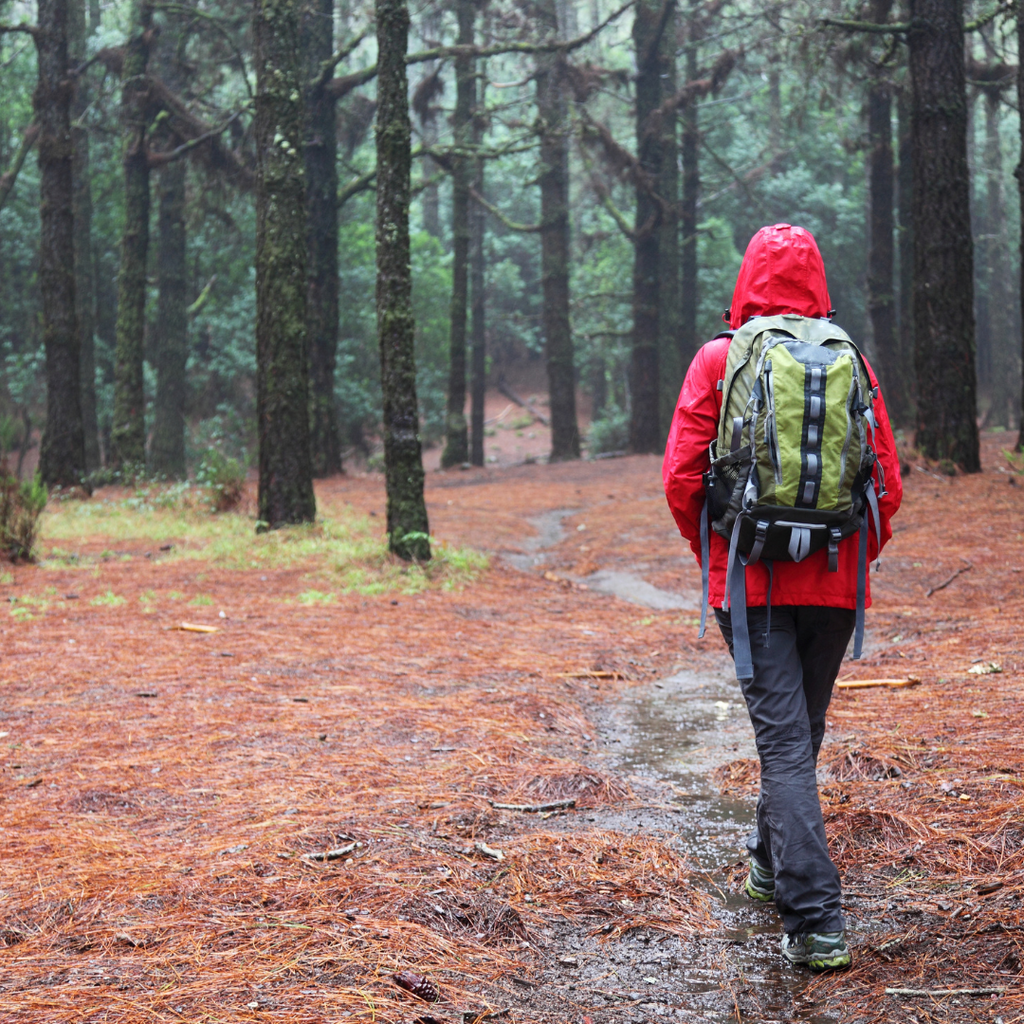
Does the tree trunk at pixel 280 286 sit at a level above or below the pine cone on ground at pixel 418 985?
above

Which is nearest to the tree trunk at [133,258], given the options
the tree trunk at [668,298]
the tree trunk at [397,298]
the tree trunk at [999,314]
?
the tree trunk at [397,298]

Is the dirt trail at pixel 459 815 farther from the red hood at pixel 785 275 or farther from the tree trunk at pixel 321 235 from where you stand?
the tree trunk at pixel 321 235

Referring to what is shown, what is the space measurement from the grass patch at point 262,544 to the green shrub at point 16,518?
37 cm

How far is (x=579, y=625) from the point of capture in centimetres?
742

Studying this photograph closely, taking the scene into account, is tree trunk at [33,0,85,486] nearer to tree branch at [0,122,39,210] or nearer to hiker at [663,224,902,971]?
tree branch at [0,122,39,210]

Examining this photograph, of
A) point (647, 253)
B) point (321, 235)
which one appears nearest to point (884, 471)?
point (321, 235)

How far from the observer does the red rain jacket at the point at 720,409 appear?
9.79 ft

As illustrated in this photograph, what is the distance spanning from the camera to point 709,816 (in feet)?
12.6

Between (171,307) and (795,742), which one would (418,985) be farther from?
(171,307)

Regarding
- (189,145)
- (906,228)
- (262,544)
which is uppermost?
(189,145)

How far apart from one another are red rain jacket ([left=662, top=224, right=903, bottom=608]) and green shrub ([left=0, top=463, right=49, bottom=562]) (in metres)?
7.85

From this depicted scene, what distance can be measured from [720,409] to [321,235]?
15442mm

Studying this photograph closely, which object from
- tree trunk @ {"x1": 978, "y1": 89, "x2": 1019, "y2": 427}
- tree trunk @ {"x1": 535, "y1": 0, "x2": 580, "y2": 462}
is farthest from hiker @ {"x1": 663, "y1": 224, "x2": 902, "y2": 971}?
tree trunk @ {"x1": 978, "y1": 89, "x2": 1019, "y2": 427}

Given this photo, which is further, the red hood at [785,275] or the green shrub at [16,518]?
the green shrub at [16,518]
